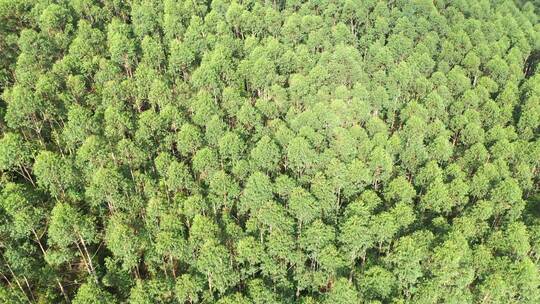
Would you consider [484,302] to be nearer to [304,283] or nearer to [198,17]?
[304,283]

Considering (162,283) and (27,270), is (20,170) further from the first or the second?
(162,283)

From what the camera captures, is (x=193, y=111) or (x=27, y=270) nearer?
(x=27, y=270)

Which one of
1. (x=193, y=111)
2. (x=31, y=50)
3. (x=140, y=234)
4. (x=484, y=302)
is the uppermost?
(x=31, y=50)

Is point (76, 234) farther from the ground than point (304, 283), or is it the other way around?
point (76, 234)

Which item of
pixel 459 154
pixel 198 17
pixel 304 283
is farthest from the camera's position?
pixel 198 17

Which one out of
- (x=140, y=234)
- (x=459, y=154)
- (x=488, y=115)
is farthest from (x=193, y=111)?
(x=488, y=115)

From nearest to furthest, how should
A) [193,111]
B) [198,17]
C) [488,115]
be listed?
[193,111]
[488,115]
[198,17]

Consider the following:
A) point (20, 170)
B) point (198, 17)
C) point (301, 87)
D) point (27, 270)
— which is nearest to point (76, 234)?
point (27, 270)
